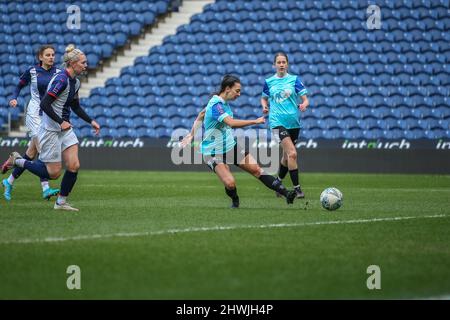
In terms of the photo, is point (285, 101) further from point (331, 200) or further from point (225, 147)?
point (331, 200)

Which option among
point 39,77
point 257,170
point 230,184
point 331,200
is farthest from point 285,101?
point 39,77

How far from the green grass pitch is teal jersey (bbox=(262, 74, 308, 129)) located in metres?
1.77

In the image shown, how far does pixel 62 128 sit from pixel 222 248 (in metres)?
4.29

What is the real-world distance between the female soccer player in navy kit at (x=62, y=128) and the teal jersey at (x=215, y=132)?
1636 millimetres

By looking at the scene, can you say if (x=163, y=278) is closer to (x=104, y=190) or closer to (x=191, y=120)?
(x=104, y=190)

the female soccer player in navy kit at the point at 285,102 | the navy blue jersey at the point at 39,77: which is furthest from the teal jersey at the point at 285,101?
the navy blue jersey at the point at 39,77

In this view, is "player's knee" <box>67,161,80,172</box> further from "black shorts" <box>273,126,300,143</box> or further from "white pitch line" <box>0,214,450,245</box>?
"black shorts" <box>273,126,300,143</box>

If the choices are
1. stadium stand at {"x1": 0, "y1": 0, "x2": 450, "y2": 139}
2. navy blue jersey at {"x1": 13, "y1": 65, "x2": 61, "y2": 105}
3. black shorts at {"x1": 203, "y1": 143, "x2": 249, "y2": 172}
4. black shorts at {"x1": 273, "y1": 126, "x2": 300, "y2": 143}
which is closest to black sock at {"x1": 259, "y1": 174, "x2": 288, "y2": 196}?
black shorts at {"x1": 203, "y1": 143, "x2": 249, "y2": 172}

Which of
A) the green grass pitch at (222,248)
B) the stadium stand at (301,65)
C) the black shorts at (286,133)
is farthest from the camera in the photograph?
the stadium stand at (301,65)

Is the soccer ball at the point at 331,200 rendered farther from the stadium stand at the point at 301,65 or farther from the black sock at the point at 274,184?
the stadium stand at the point at 301,65

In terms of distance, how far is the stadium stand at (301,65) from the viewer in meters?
26.1

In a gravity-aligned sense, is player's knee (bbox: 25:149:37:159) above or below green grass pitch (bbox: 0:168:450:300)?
above

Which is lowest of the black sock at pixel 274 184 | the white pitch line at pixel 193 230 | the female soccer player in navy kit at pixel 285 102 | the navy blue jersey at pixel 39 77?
the white pitch line at pixel 193 230

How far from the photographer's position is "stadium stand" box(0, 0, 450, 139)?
26.1 metres
